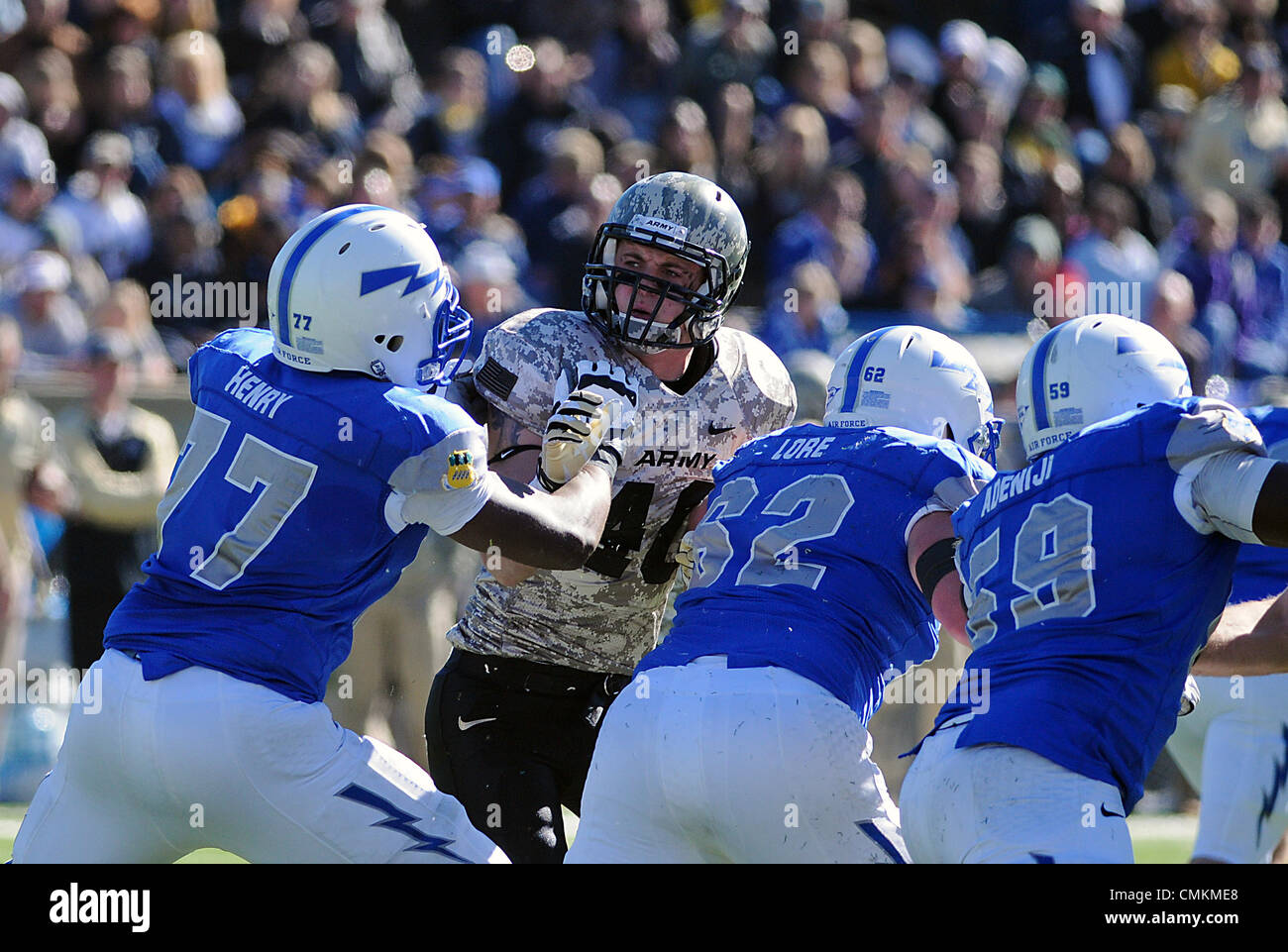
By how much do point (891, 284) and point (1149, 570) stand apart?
653cm

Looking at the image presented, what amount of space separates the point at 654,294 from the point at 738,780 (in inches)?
56.6

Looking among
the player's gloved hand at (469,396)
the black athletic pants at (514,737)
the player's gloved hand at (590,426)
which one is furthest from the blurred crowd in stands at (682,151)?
the player's gloved hand at (590,426)

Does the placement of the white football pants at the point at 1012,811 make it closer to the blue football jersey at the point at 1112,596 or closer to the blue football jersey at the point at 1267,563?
the blue football jersey at the point at 1112,596

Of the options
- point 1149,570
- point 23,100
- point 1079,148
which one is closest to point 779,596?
point 1149,570

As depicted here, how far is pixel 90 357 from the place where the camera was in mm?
7820

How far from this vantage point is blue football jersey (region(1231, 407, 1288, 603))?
470 centimetres

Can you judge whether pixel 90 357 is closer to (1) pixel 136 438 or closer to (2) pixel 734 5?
(1) pixel 136 438

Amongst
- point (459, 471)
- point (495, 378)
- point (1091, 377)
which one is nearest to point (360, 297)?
point (459, 471)

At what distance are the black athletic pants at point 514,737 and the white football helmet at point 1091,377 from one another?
1.40m

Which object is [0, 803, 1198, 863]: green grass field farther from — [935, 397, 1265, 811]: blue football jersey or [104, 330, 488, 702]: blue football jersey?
[935, 397, 1265, 811]: blue football jersey

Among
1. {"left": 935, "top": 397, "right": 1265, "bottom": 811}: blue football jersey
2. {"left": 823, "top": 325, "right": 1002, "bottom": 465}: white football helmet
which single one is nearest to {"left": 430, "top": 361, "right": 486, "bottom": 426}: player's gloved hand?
{"left": 823, "top": 325, "right": 1002, "bottom": 465}: white football helmet

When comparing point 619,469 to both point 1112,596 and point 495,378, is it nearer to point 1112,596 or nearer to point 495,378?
point 495,378

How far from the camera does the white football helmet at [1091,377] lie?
12.1 feet

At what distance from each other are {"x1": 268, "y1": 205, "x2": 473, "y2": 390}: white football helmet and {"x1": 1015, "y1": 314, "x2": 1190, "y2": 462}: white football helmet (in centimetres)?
132
